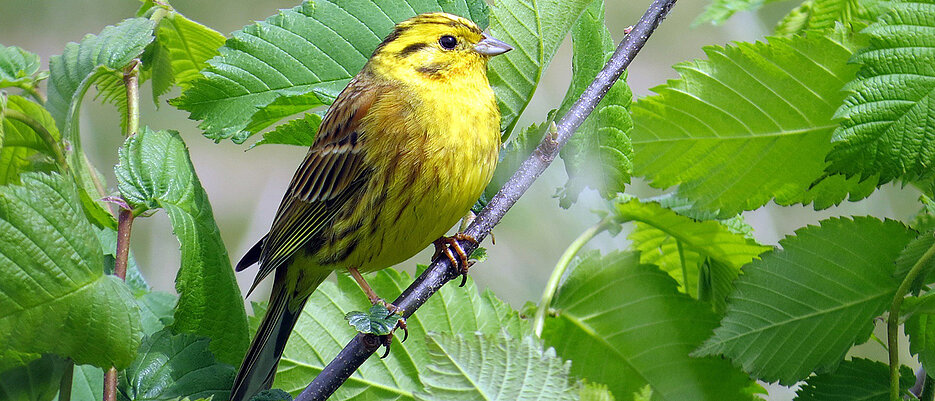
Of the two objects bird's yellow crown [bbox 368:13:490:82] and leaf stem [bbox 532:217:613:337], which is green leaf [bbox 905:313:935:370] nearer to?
leaf stem [bbox 532:217:613:337]

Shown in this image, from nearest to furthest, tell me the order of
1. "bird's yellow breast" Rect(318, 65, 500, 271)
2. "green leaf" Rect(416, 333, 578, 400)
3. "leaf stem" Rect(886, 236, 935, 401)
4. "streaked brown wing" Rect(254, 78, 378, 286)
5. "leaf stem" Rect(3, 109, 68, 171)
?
"green leaf" Rect(416, 333, 578, 400), "leaf stem" Rect(886, 236, 935, 401), "leaf stem" Rect(3, 109, 68, 171), "bird's yellow breast" Rect(318, 65, 500, 271), "streaked brown wing" Rect(254, 78, 378, 286)

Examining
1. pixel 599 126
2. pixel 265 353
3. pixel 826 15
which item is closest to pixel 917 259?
pixel 599 126

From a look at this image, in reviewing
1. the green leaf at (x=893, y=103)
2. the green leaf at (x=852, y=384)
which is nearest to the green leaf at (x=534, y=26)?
the green leaf at (x=893, y=103)

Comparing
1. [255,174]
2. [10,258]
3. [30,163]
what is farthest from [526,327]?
[255,174]

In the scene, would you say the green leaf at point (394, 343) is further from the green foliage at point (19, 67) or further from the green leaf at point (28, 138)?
the green foliage at point (19, 67)

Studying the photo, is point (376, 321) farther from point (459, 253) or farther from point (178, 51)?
point (178, 51)

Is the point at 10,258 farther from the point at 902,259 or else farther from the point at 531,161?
the point at 902,259

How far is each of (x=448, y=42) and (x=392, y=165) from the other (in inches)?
12.2

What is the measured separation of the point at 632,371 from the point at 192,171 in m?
0.70

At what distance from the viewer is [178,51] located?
1.56m

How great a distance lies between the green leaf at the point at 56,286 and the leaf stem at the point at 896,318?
0.91m

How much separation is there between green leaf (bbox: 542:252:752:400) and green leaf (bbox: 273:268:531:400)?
9cm

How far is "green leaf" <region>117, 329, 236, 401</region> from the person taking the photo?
1.17 metres

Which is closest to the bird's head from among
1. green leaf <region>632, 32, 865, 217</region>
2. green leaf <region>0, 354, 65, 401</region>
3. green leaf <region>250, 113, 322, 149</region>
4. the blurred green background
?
the blurred green background
